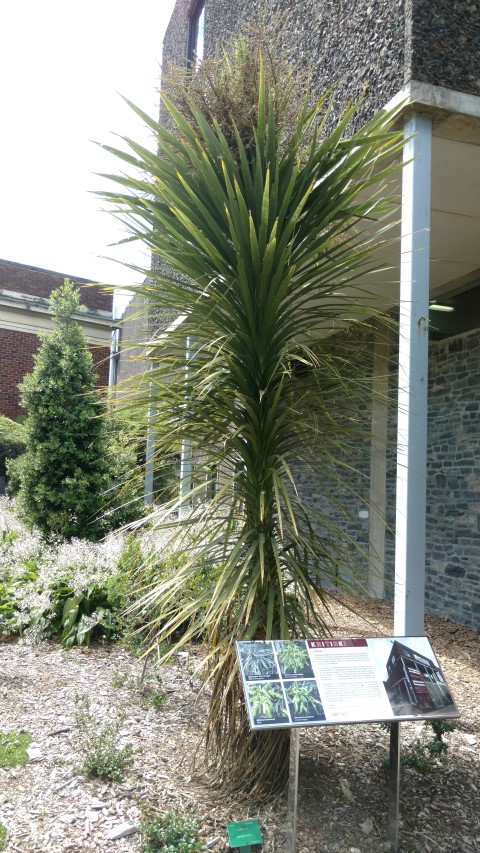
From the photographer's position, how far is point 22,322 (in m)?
20.2

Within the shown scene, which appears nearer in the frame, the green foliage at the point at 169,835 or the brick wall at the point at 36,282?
the green foliage at the point at 169,835

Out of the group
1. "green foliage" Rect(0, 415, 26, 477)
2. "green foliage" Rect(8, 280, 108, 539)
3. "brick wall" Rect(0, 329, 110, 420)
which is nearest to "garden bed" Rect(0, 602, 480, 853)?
"green foliage" Rect(8, 280, 108, 539)

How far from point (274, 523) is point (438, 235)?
384cm

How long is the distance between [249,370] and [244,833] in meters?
1.82

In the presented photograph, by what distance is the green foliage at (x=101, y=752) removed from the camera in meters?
2.97

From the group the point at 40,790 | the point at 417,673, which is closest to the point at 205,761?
the point at 40,790

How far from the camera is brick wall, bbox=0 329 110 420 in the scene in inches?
771

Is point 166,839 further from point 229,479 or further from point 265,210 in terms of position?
point 265,210

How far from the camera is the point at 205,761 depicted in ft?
9.88

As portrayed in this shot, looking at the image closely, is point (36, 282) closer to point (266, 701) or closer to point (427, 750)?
point (427, 750)

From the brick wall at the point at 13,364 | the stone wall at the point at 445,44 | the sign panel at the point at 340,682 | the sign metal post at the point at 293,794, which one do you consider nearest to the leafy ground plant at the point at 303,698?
the sign panel at the point at 340,682

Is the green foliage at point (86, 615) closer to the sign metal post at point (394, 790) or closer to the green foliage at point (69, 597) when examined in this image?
the green foliage at point (69, 597)

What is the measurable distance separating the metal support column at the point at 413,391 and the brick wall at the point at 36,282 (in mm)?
17613

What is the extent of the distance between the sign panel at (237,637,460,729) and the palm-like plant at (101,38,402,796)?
0.89 ft
